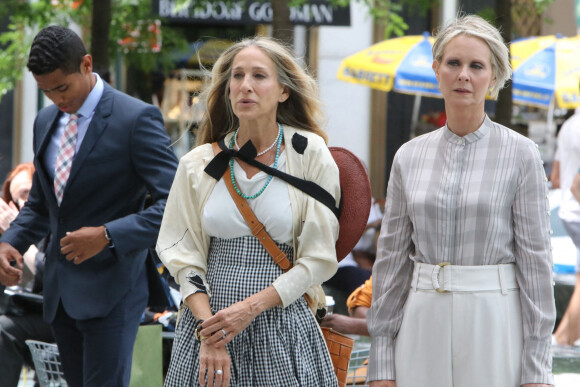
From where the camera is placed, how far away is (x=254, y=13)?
1274 centimetres

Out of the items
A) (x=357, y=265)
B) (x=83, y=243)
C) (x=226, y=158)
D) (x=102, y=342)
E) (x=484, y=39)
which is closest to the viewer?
(x=484, y=39)

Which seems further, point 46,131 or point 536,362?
point 46,131

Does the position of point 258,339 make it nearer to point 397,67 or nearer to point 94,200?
point 94,200

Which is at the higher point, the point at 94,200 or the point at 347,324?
the point at 94,200

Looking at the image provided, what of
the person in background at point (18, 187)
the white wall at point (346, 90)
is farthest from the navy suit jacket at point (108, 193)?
the white wall at point (346, 90)

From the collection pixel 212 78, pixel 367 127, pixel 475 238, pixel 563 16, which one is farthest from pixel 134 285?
pixel 563 16

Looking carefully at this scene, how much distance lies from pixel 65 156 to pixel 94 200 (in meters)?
0.25

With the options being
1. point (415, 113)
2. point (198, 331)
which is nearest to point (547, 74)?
point (415, 113)

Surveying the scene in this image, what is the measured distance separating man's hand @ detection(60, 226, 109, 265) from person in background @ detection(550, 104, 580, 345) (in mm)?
4939

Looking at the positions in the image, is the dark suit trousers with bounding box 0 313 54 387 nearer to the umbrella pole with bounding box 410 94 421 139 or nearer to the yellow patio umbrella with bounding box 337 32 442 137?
the yellow patio umbrella with bounding box 337 32 442 137

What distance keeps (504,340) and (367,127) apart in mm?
13290

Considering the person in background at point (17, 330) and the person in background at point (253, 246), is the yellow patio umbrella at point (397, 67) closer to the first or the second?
the person in background at point (17, 330)

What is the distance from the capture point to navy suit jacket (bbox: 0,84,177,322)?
427 centimetres

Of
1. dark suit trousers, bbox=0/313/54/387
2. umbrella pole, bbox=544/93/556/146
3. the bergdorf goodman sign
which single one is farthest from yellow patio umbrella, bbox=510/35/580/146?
dark suit trousers, bbox=0/313/54/387
